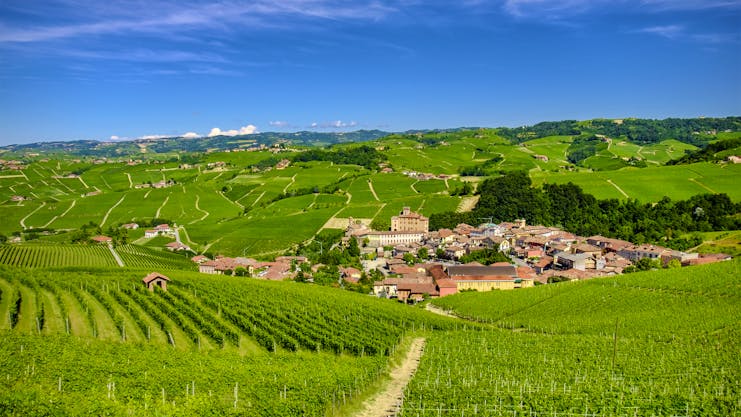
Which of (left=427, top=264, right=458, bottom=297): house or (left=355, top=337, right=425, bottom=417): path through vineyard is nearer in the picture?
(left=355, top=337, right=425, bottom=417): path through vineyard

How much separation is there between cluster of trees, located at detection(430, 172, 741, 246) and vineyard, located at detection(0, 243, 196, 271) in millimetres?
51864

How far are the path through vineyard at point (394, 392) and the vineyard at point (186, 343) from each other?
0.89 meters

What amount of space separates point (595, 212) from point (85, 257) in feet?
280

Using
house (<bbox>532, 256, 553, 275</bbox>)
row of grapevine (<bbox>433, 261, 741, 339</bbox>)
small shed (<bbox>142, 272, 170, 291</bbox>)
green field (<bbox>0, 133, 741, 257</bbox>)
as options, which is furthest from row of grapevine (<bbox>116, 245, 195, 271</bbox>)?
house (<bbox>532, 256, 553, 275</bbox>)

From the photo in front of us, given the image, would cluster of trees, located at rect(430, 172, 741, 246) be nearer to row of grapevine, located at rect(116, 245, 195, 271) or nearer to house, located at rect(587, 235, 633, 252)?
house, located at rect(587, 235, 633, 252)

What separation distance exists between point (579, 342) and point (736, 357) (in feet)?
27.0

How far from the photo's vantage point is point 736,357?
26625 millimetres

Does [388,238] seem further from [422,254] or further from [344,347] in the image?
[344,347]

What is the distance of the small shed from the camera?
43.5 metres

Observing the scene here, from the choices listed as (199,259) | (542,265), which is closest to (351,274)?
(199,259)

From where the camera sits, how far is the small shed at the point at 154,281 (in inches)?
1714

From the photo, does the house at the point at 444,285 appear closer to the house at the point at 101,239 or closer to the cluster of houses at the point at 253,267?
the cluster of houses at the point at 253,267

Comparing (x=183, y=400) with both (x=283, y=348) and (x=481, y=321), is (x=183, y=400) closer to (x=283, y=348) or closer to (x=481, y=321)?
(x=283, y=348)

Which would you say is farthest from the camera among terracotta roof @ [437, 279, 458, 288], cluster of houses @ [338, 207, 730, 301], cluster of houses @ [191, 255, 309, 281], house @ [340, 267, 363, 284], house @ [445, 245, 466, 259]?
house @ [445, 245, 466, 259]
